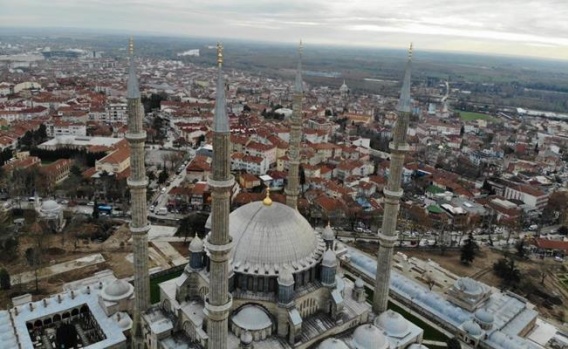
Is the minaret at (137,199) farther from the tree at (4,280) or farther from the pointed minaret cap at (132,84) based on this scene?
the tree at (4,280)

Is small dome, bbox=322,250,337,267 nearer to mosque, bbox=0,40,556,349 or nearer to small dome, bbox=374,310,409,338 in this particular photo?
mosque, bbox=0,40,556,349

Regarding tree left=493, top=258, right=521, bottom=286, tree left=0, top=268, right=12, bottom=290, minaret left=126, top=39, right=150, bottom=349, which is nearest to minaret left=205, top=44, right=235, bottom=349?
minaret left=126, top=39, right=150, bottom=349

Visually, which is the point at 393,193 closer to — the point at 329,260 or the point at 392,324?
the point at 329,260

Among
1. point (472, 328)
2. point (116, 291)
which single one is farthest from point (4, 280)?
point (472, 328)

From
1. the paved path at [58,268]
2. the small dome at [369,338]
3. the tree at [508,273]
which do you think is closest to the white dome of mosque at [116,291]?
the paved path at [58,268]

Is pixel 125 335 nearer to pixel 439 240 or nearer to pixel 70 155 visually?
pixel 439 240

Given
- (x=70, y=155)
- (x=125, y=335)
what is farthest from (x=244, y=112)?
(x=125, y=335)
